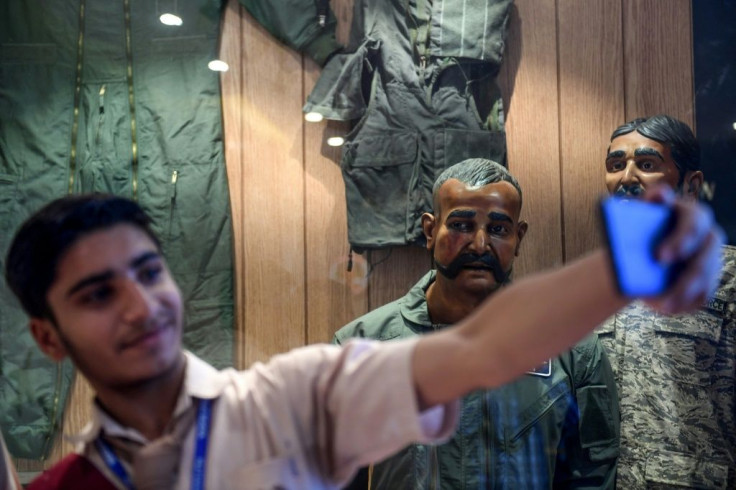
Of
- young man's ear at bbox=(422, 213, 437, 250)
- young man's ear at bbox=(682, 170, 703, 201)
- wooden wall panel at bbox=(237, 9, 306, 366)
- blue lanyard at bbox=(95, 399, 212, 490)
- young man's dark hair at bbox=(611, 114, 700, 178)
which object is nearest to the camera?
blue lanyard at bbox=(95, 399, 212, 490)

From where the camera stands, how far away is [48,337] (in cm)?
62

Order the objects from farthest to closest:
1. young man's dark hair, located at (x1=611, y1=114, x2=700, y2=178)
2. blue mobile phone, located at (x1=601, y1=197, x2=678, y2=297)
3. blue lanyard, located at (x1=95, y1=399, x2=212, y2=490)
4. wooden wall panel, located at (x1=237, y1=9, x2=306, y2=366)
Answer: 1. wooden wall panel, located at (x1=237, y1=9, x2=306, y2=366)
2. young man's dark hair, located at (x1=611, y1=114, x2=700, y2=178)
3. blue lanyard, located at (x1=95, y1=399, x2=212, y2=490)
4. blue mobile phone, located at (x1=601, y1=197, x2=678, y2=297)

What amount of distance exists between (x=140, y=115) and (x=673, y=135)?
34.1 inches

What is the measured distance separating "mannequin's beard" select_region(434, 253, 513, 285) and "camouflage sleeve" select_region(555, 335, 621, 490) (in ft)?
0.45

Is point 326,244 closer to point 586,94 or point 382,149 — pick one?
point 382,149

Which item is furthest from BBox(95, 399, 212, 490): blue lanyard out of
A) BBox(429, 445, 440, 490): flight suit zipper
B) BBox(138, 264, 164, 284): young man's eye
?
BBox(429, 445, 440, 490): flight suit zipper

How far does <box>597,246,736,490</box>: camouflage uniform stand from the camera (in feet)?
3.10

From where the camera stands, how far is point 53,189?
112 cm

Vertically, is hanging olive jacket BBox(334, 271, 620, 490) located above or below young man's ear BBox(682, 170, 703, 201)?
below

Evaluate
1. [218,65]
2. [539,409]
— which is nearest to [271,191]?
[218,65]

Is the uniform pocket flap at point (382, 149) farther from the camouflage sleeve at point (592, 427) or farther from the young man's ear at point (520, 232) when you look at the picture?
the camouflage sleeve at point (592, 427)

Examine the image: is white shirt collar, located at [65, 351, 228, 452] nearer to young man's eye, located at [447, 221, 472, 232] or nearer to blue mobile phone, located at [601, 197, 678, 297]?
blue mobile phone, located at [601, 197, 678, 297]

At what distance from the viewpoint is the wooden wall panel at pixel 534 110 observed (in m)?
1.22

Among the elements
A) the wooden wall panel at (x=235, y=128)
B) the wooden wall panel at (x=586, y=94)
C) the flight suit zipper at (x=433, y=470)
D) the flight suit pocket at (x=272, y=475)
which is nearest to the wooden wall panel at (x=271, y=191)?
the wooden wall panel at (x=235, y=128)
